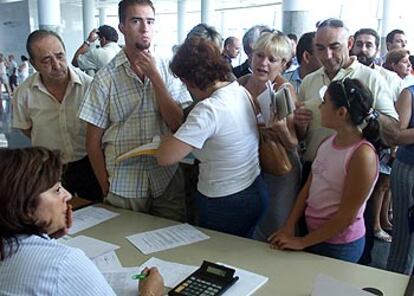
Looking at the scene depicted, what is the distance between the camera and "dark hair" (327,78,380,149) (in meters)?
1.67

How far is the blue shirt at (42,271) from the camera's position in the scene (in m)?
0.95

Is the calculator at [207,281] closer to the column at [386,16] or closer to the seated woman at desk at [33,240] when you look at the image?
the seated woman at desk at [33,240]

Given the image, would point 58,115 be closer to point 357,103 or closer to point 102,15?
point 357,103

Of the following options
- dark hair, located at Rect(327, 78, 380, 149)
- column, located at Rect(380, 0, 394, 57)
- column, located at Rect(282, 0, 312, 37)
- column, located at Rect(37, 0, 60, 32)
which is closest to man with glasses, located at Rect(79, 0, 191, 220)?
dark hair, located at Rect(327, 78, 380, 149)

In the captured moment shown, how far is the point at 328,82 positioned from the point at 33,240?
5.24ft

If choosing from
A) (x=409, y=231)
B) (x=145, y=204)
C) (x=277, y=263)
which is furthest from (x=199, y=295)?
(x=409, y=231)

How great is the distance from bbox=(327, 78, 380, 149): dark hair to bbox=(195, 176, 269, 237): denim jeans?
1.40ft

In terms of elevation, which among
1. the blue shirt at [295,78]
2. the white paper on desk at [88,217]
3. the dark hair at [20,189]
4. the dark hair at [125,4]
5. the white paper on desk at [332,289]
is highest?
the dark hair at [125,4]

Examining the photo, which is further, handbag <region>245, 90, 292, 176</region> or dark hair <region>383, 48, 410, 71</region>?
dark hair <region>383, 48, 410, 71</region>

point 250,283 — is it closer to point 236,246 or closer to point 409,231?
point 236,246

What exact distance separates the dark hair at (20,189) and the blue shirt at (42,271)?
0.08ft

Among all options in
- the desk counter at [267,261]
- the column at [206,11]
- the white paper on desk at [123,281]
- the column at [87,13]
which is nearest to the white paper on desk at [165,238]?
the desk counter at [267,261]

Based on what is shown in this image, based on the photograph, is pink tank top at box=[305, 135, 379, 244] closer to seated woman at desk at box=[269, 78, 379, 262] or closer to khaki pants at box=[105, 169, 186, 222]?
seated woman at desk at box=[269, 78, 379, 262]

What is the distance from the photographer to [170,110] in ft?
6.03
